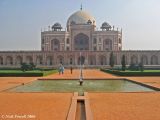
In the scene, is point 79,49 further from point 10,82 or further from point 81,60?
point 10,82

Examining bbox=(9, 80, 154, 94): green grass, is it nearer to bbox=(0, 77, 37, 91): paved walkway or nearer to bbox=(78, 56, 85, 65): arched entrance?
bbox=(0, 77, 37, 91): paved walkway

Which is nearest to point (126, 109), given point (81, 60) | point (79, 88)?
point (79, 88)

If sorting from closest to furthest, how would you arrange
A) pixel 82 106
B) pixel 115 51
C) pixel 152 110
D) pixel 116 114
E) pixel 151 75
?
1. pixel 116 114
2. pixel 152 110
3. pixel 82 106
4. pixel 151 75
5. pixel 115 51

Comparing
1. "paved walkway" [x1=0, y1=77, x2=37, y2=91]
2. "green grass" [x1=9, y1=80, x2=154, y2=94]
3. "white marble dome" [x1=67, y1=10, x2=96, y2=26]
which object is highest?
"white marble dome" [x1=67, y1=10, x2=96, y2=26]

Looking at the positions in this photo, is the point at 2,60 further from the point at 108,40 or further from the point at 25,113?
the point at 25,113

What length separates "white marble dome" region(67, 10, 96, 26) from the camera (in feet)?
170

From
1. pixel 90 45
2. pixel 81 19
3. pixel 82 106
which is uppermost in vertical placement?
pixel 81 19

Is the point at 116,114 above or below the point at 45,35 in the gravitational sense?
below

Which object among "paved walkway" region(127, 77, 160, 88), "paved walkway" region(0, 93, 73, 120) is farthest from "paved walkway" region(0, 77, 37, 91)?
"paved walkway" region(127, 77, 160, 88)

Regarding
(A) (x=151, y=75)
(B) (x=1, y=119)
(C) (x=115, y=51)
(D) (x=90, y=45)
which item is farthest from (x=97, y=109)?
(D) (x=90, y=45)

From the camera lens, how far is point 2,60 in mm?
47969

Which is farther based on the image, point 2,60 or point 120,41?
point 120,41

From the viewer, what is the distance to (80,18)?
171ft

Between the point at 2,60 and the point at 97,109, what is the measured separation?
43.1 meters
